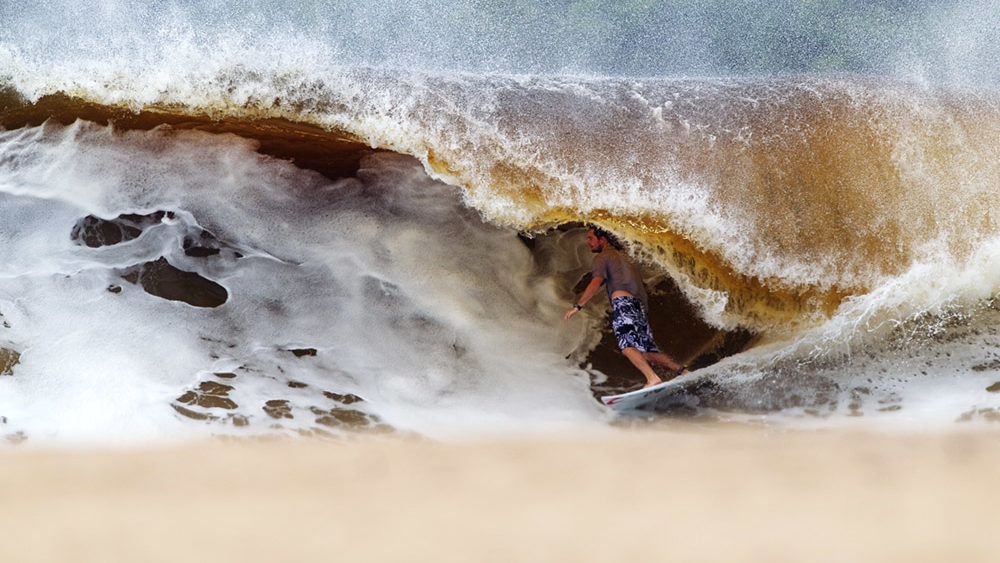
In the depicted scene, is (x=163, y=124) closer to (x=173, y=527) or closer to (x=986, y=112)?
(x=173, y=527)

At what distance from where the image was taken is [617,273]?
361 cm

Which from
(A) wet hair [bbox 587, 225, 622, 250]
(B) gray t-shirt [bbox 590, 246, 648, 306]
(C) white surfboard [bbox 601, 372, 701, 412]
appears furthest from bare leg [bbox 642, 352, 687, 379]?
(A) wet hair [bbox 587, 225, 622, 250]

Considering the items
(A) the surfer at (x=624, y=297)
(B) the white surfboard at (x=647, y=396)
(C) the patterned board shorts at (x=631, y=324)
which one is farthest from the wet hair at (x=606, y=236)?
(B) the white surfboard at (x=647, y=396)

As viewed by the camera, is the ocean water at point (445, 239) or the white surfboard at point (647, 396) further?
the ocean water at point (445, 239)

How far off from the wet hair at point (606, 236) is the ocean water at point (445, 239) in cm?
6

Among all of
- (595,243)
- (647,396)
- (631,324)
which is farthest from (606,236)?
(647,396)

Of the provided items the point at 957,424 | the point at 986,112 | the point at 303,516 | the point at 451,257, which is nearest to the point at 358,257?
the point at 451,257

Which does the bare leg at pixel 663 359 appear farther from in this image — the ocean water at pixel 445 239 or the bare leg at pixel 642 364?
the ocean water at pixel 445 239

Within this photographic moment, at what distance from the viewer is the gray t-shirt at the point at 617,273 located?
3.60 m

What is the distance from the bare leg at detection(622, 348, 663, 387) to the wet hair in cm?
49

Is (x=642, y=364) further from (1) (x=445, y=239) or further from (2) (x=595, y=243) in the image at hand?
(1) (x=445, y=239)

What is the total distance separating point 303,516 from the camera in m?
2.56

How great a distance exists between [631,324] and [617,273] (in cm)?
24

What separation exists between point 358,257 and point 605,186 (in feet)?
4.05
